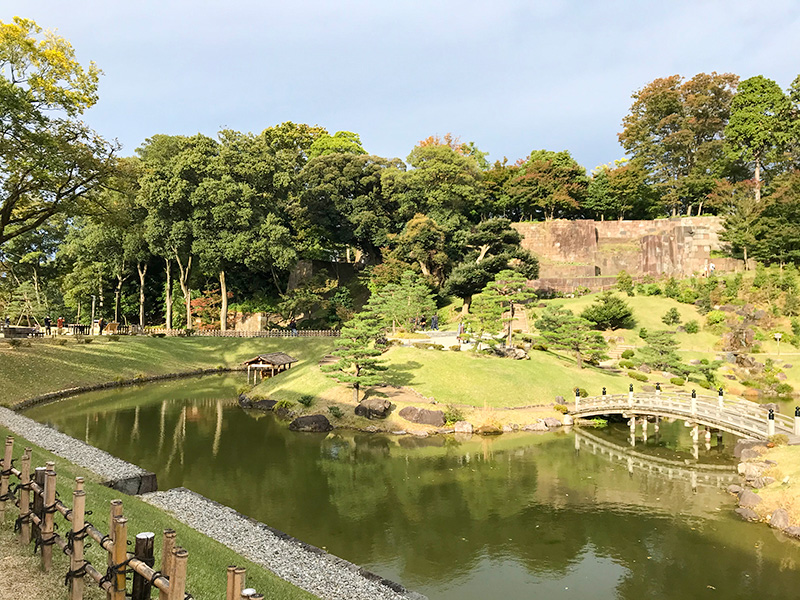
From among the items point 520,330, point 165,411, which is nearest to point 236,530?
point 165,411

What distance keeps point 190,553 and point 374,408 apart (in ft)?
57.4

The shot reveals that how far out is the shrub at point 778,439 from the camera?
1928 cm

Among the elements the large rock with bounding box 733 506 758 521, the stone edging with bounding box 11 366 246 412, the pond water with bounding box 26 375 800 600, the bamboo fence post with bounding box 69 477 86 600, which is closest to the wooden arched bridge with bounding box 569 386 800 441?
the pond water with bounding box 26 375 800 600

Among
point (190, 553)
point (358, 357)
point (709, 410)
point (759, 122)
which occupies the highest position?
point (759, 122)

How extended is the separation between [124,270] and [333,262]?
22421 mm

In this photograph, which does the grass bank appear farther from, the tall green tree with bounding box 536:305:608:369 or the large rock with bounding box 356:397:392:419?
the tall green tree with bounding box 536:305:608:369

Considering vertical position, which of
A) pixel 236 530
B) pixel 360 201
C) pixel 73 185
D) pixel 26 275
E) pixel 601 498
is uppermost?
pixel 360 201

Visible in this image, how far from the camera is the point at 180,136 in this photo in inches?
1905

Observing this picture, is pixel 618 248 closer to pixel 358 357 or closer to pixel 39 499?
pixel 358 357

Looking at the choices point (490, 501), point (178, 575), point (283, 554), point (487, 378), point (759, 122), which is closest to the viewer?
point (178, 575)

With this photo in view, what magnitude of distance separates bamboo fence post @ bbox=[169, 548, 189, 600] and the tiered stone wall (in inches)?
2245

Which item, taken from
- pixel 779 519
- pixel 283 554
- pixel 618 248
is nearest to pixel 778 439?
pixel 779 519

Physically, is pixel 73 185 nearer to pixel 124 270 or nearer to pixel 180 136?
pixel 180 136

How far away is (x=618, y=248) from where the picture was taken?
203ft
